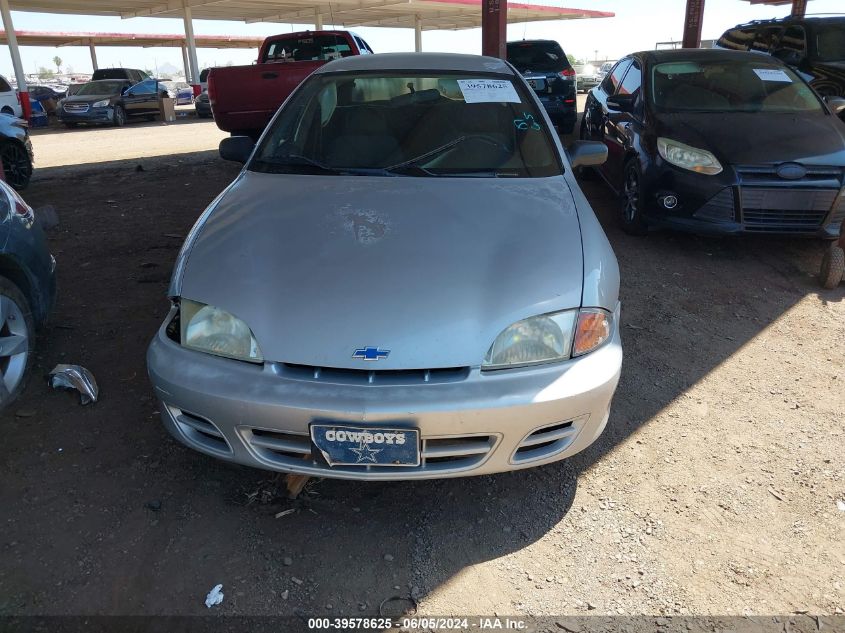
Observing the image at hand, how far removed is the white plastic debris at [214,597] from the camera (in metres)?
1.94

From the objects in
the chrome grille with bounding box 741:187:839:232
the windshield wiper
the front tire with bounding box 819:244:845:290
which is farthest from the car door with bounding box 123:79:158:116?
the front tire with bounding box 819:244:845:290

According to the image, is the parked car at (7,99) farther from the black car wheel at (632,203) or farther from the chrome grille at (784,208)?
the chrome grille at (784,208)

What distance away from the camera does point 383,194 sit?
276 cm

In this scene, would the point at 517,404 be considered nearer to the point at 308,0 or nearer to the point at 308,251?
the point at 308,251

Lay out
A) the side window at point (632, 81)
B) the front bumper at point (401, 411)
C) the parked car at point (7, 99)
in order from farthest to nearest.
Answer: the parked car at point (7, 99) < the side window at point (632, 81) < the front bumper at point (401, 411)

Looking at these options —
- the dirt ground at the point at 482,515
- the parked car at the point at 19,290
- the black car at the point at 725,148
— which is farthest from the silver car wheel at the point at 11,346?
the black car at the point at 725,148

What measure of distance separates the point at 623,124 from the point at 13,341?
4971 mm

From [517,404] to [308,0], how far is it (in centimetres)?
2800

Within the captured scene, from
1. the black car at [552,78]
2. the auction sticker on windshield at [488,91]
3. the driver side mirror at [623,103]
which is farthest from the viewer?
the black car at [552,78]

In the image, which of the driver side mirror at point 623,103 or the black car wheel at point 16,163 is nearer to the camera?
the driver side mirror at point 623,103

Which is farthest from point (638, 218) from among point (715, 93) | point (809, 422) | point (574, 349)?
point (574, 349)

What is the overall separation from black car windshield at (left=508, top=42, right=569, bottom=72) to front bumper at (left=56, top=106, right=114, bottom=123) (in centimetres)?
1253

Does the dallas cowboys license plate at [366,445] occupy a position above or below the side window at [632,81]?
below

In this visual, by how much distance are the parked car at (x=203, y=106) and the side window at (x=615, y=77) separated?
16.7m
